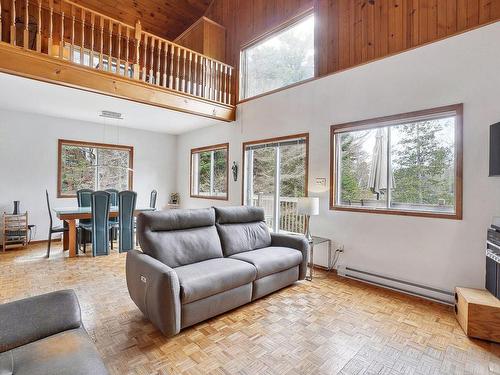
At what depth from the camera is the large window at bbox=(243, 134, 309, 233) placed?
4.59m

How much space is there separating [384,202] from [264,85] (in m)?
3.16

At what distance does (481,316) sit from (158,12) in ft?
25.5

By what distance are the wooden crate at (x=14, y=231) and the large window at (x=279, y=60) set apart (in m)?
4.80

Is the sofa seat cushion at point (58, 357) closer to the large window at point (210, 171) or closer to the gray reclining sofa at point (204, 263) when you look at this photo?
the gray reclining sofa at point (204, 263)

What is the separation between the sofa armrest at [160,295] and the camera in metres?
2.08

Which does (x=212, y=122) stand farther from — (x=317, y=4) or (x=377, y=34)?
(x=377, y=34)

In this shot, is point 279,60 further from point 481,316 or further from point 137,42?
point 481,316

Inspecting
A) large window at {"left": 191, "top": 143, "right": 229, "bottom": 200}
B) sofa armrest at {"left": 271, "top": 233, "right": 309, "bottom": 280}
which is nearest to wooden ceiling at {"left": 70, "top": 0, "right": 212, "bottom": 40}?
large window at {"left": 191, "top": 143, "right": 229, "bottom": 200}

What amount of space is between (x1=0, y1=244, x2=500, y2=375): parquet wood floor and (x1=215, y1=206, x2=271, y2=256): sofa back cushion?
669 millimetres

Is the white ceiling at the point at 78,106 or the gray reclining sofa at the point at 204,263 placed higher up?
the white ceiling at the point at 78,106

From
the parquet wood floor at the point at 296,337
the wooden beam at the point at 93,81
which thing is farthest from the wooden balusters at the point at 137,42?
the parquet wood floor at the point at 296,337

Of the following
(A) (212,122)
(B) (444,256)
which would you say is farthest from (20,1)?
(B) (444,256)

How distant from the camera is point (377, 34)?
3.68 meters

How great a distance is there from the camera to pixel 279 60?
502cm
